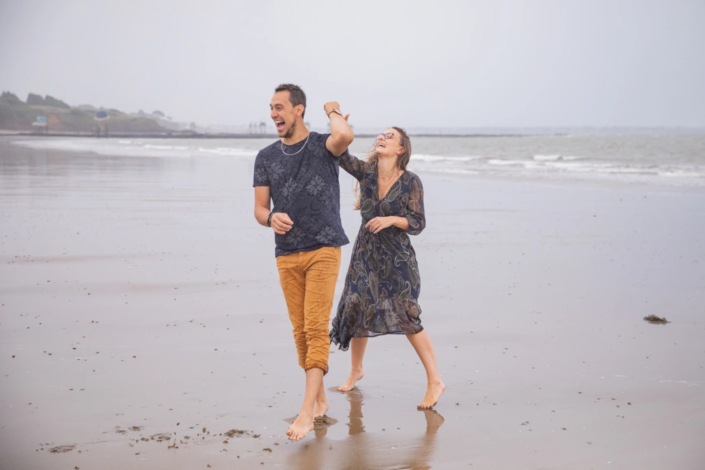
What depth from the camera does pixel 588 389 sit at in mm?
4527

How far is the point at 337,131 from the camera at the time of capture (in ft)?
12.3

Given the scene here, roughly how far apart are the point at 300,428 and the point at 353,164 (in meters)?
1.52

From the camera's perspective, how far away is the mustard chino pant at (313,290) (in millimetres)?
3877

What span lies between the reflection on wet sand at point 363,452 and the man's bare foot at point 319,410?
0.11 metres

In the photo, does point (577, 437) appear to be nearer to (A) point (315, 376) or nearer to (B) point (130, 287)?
(A) point (315, 376)

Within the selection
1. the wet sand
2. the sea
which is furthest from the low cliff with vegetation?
the wet sand

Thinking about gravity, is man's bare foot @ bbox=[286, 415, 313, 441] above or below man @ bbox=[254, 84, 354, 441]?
below

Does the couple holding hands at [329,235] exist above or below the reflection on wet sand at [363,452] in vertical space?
above

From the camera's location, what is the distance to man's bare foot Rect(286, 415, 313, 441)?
3.68 m

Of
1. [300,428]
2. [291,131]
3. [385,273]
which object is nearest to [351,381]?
[385,273]

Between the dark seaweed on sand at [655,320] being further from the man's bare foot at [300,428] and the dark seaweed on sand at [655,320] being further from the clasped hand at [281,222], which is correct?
the clasped hand at [281,222]

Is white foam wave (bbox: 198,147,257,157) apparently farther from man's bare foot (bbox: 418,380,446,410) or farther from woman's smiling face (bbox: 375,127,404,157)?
man's bare foot (bbox: 418,380,446,410)

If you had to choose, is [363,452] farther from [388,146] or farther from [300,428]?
[388,146]

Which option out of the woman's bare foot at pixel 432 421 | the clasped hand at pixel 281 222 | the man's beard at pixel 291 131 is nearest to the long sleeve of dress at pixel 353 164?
the man's beard at pixel 291 131
